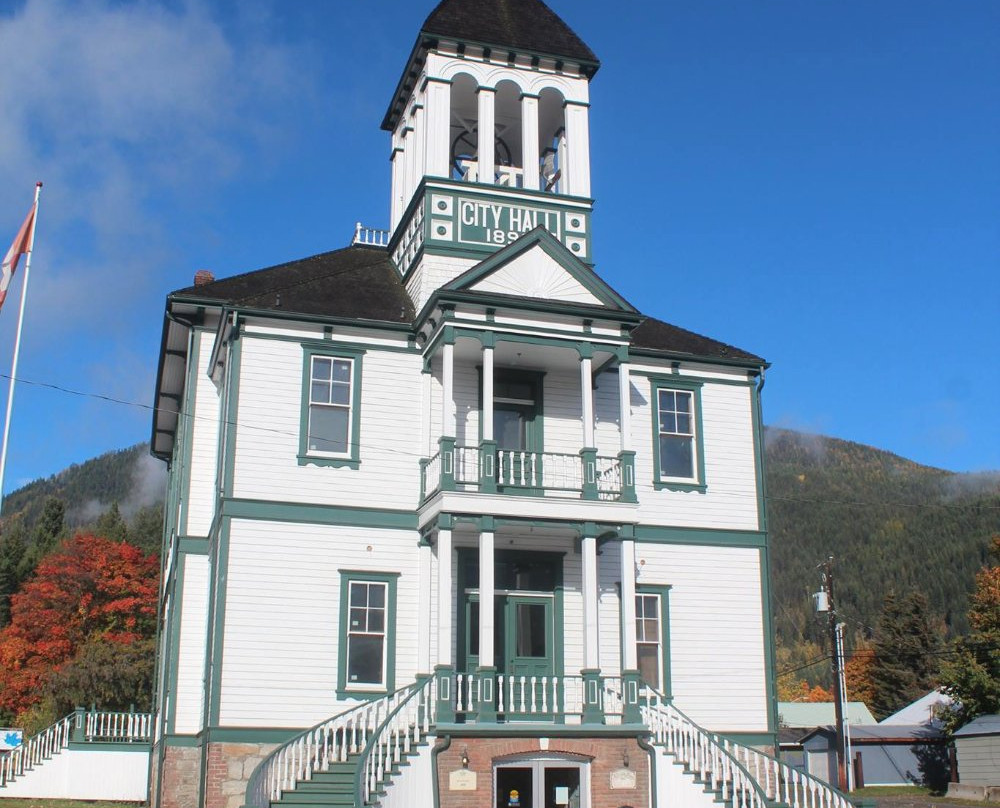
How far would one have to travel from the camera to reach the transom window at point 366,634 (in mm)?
20625

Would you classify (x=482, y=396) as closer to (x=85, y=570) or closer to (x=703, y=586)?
(x=703, y=586)

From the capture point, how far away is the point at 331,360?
22.2m

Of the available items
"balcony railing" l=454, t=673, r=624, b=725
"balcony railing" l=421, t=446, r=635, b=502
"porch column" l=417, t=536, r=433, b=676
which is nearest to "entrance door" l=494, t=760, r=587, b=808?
"balcony railing" l=454, t=673, r=624, b=725

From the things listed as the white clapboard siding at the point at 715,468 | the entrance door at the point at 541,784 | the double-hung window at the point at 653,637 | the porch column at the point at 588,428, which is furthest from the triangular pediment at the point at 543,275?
the entrance door at the point at 541,784

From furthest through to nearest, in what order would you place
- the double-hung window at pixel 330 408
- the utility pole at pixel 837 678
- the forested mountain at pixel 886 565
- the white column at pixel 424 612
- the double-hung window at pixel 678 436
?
the forested mountain at pixel 886 565, the utility pole at pixel 837 678, the double-hung window at pixel 678 436, the double-hung window at pixel 330 408, the white column at pixel 424 612

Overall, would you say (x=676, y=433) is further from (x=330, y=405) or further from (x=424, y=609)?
(x=330, y=405)

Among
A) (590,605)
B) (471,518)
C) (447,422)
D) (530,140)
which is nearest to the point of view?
(471,518)

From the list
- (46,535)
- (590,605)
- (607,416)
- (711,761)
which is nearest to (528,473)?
(607,416)

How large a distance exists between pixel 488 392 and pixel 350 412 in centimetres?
297

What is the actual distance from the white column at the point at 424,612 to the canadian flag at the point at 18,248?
345 inches

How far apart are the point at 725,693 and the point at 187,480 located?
453 inches

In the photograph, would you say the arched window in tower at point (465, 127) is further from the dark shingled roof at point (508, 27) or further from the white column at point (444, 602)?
the white column at point (444, 602)

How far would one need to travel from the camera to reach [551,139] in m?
27.6

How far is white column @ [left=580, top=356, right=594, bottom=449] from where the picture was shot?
2117 cm
